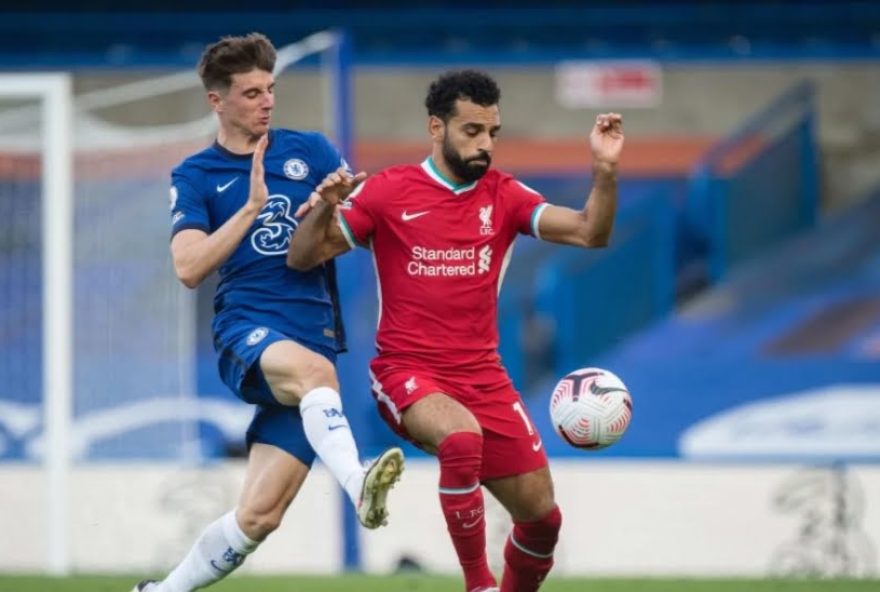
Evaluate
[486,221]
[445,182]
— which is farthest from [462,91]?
[486,221]

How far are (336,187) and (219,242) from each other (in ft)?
1.43

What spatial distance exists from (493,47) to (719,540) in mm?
5106

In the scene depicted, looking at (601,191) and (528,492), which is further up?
(601,191)

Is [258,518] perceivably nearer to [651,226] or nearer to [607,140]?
[607,140]

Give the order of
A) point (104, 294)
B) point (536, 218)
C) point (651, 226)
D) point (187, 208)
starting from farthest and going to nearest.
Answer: point (651, 226), point (104, 294), point (536, 218), point (187, 208)

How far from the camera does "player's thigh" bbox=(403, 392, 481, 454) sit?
650 cm

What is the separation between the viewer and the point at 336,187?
647 centimetres

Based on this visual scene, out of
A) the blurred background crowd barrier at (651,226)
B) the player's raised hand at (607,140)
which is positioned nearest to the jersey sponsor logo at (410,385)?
the player's raised hand at (607,140)

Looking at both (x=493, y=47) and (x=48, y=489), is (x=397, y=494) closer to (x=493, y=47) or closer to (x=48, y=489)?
(x=48, y=489)

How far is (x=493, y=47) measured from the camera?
51.5ft

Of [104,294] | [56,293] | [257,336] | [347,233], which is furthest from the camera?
[104,294]

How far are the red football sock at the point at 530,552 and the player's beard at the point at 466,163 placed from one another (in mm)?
1224

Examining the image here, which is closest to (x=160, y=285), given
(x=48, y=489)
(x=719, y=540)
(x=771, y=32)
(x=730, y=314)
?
(x=48, y=489)

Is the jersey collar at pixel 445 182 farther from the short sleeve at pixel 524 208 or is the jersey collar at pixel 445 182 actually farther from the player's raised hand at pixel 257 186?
the player's raised hand at pixel 257 186
